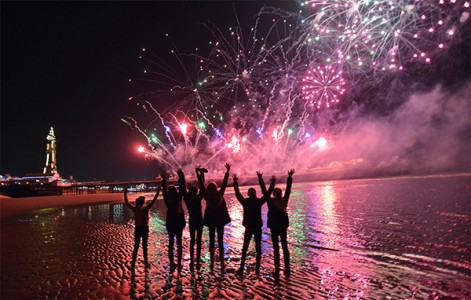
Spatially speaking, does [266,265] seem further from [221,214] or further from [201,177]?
[201,177]

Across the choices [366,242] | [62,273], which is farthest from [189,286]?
[366,242]

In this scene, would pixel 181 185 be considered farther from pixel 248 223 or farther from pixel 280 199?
pixel 280 199

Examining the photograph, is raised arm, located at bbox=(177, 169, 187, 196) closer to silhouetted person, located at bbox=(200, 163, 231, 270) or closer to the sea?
silhouetted person, located at bbox=(200, 163, 231, 270)

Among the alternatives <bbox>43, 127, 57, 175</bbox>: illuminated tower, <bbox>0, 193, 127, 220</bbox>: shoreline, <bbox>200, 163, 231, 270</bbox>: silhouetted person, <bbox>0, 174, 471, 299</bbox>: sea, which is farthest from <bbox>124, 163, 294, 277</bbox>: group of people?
<bbox>43, 127, 57, 175</bbox>: illuminated tower

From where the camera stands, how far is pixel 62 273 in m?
7.10

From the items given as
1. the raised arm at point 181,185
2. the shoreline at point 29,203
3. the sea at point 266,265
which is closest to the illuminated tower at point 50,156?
the shoreline at point 29,203

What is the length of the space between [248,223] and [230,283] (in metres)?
1.22

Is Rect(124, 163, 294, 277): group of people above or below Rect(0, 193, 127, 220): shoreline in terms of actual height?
above

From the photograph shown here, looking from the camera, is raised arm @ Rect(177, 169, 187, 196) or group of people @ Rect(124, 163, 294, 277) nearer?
group of people @ Rect(124, 163, 294, 277)

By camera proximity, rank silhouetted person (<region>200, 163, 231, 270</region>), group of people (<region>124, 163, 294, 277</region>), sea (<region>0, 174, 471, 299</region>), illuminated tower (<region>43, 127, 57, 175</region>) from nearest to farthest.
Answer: sea (<region>0, 174, 471, 299</region>) < group of people (<region>124, 163, 294, 277</region>) < silhouetted person (<region>200, 163, 231, 270</region>) < illuminated tower (<region>43, 127, 57, 175</region>)

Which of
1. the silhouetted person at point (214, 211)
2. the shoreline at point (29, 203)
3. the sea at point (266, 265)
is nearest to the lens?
the sea at point (266, 265)

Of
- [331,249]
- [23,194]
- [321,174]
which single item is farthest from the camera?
[321,174]

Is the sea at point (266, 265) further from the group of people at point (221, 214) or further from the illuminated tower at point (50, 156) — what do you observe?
the illuminated tower at point (50, 156)

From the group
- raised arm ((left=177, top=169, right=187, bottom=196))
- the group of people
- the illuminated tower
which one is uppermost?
the illuminated tower
